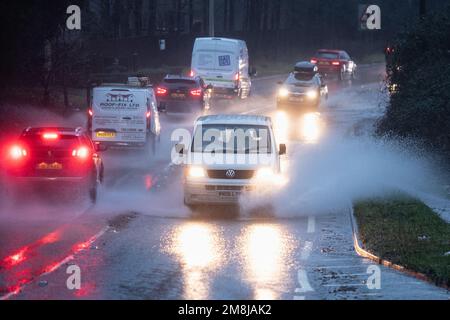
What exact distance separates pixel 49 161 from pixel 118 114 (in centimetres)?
827

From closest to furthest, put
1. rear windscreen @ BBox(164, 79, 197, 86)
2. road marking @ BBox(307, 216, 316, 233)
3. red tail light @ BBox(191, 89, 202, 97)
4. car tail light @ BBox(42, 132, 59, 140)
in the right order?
road marking @ BBox(307, 216, 316, 233), car tail light @ BBox(42, 132, 59, 140), red tail light @ BBox(191, 89, 202, 97), rear windscreen @ BBox(164, 79, 197, 86)

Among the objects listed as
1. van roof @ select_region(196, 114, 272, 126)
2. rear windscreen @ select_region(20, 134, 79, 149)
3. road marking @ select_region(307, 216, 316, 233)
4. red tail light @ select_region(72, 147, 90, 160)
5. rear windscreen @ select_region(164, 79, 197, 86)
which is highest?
van roof @ select_region(196, 114, 272, 126)

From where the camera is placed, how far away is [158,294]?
43.0ft

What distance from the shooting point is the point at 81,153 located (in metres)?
22.0

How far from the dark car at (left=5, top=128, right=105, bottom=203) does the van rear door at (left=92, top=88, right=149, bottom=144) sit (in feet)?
24.6

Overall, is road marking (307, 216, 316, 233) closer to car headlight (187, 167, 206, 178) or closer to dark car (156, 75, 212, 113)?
car headlight (187, 167, 206, 178)

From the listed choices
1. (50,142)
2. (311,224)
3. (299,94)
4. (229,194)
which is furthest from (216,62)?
(311,224)

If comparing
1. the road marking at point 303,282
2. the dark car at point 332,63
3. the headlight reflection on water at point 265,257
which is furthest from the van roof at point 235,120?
the dark car at point 332,63

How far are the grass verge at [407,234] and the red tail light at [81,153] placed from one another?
5.81 meters

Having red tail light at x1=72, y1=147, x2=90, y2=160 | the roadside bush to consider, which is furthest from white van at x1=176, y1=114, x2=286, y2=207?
the roadside bush

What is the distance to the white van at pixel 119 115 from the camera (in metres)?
29.7

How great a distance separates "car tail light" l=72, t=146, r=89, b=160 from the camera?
71.7ft

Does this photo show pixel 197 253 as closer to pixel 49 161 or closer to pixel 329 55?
pixel 49 161
